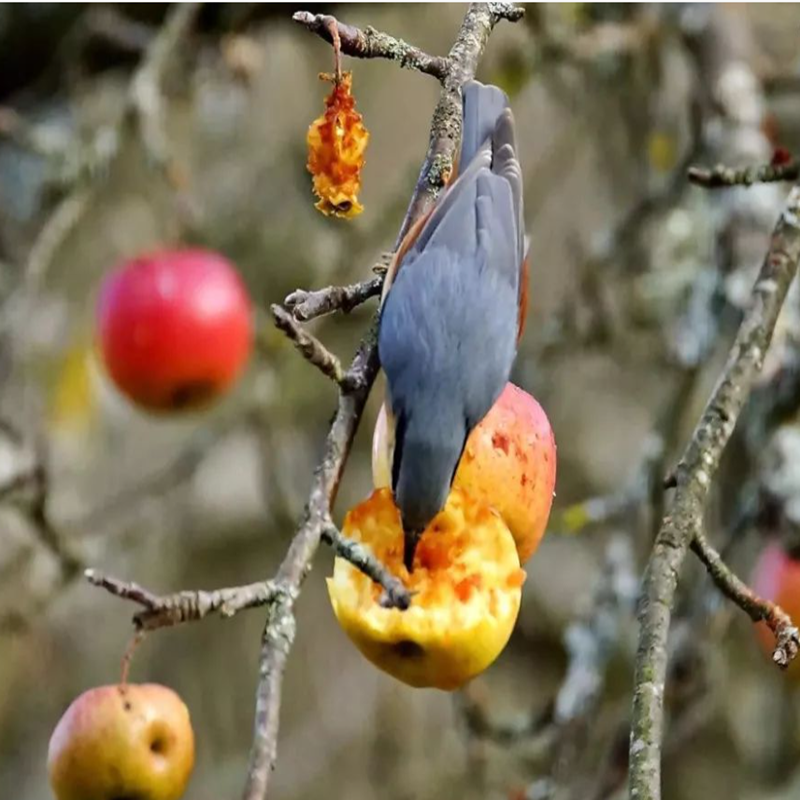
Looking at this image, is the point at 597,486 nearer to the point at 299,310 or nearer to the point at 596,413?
the point at 596,413

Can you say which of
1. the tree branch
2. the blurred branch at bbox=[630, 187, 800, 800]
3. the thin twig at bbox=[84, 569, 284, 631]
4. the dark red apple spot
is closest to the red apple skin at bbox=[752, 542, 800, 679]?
the blurred branch at bbox=[630, 187, 800, 800]

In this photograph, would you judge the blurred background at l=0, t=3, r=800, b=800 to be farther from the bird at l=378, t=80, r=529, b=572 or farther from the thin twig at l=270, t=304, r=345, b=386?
the thin twig at l=270, t=304, r=345, b=386

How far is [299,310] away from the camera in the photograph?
2.29ft

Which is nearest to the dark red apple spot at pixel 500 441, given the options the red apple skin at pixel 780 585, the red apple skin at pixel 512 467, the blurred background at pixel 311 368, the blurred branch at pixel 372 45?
the red apple skin at pixel 512 467

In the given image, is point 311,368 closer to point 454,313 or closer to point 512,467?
point 454,313

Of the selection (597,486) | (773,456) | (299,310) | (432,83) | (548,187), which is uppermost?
(432,83)

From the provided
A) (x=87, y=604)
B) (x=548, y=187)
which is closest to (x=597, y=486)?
(x=548, y=187)

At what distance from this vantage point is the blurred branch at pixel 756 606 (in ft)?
2.50

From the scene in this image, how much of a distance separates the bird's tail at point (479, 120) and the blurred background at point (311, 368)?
517mm

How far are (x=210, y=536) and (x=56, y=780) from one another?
1.95m

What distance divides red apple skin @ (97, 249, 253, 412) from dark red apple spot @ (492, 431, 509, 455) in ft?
2.66

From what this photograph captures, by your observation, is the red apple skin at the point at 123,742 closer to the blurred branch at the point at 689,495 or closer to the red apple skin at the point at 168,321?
the blurred branch at the point at 689,495

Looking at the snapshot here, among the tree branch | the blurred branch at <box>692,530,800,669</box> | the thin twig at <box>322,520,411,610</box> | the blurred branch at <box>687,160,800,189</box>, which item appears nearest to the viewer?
the tree branch

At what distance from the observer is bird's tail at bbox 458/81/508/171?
3.45 ft
